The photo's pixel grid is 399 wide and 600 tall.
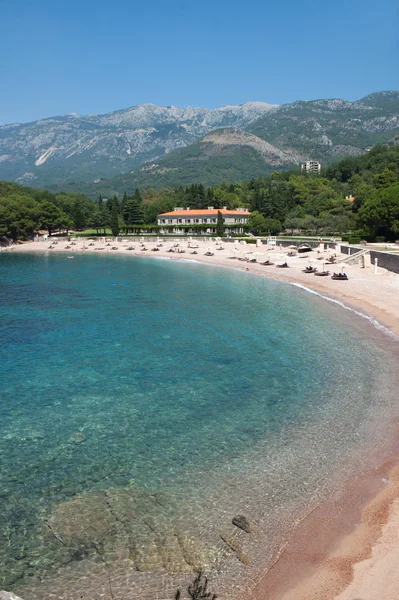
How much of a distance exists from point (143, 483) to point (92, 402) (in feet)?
18.5

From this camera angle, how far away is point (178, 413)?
1539 centimetres

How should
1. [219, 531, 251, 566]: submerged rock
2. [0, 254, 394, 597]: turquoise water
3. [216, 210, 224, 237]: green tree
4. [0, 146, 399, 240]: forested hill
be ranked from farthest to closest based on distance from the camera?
[216, 210, 224, 237]: green tree
[0, 146, 399, 240]: forested hill
[0, 254, 394, 597]: turquoise water
[219, 531, 251, 566]: submerged rock

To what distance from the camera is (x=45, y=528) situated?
9.73 meters

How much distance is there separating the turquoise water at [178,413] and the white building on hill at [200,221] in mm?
74688

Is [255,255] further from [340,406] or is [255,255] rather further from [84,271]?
[340,406]

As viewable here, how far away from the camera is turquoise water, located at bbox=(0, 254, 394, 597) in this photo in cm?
1041

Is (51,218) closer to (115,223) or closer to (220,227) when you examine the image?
(115,223)

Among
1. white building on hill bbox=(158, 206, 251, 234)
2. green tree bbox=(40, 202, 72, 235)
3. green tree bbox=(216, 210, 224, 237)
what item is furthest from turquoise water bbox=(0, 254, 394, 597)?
green tree bbox=(40, 202, 72, 235)

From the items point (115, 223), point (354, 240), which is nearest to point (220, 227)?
point (115, 223)

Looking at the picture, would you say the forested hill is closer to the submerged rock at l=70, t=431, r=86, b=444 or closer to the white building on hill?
the white building on hill

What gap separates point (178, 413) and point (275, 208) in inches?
3681

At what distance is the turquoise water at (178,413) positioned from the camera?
10414 millimetres

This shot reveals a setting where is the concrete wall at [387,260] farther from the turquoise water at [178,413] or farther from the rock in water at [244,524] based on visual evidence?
the rock in water at [244,524]

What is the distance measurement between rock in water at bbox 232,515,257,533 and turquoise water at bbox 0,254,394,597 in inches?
10.3
